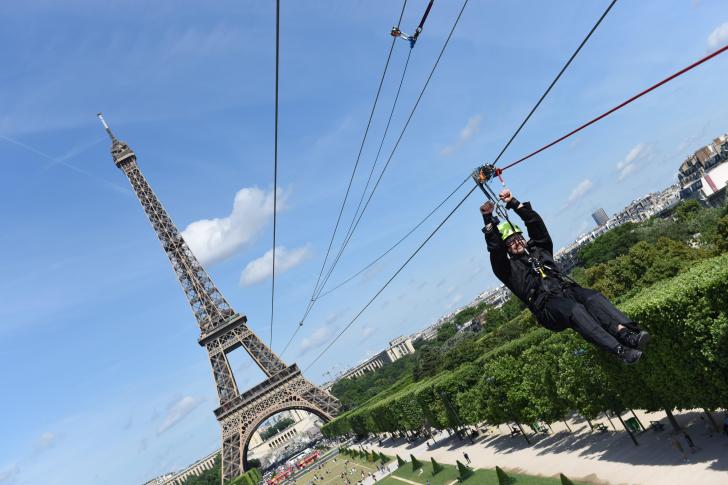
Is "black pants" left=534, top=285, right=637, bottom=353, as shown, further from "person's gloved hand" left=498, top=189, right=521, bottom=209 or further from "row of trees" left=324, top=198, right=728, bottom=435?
"row of trees" left=324, top=198, right=728, bottom=435

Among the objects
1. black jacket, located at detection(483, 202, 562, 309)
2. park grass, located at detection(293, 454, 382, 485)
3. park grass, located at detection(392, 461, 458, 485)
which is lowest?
park grass, located at detection(293, 454, 382, 485)

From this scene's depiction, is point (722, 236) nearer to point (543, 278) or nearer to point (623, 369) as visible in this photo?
point (623, 369)

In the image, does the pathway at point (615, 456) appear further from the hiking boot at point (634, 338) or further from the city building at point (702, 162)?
the city building at point (702, 162)

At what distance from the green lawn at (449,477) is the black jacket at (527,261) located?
22.6 metres

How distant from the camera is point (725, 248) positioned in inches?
2345

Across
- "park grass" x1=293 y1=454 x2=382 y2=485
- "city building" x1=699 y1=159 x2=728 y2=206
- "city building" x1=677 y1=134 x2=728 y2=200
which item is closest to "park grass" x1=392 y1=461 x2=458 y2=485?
"park grass" x1=293 y1=454 x2=382 y2=485

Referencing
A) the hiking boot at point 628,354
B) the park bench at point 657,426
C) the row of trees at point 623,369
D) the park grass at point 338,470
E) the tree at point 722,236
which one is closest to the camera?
the hiking boot at point 628,354

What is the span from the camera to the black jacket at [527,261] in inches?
384

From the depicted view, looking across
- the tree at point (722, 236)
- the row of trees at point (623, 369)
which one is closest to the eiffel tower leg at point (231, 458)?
the row of trees at point (623, 369)

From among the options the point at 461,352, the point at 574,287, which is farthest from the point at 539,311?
the point at 461,352

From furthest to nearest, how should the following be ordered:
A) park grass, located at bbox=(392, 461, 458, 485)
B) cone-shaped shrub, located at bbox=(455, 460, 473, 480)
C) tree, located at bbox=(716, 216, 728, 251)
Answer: tree, located at bbox=(716, 216, 728, 251), park grass, located at bbox=(392, 461, 458, 485), cone-shaped shrub, located at bbox=(455, 460, 473, 480)

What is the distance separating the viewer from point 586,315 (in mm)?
9219

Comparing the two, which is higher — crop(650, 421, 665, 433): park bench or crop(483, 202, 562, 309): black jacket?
crop(483, 202, 562, 309): black jacket

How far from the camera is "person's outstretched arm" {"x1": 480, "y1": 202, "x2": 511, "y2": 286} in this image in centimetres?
977
